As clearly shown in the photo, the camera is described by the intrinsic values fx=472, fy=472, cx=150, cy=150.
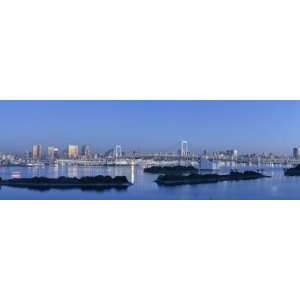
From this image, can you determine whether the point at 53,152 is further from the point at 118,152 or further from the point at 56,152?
the point at 118,152

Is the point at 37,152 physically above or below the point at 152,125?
below

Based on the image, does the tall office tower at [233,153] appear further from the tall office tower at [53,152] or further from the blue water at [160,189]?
the tall office tower at [53,152]

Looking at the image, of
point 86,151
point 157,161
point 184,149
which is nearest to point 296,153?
point 184,149

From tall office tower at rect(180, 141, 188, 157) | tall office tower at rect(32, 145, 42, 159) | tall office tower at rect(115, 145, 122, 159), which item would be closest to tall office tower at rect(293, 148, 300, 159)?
tall office tower at rect(180, 141, 188, 157)

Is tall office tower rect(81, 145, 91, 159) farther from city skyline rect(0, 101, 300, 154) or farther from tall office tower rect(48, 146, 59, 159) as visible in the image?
tall office tower rect(48, 146, 59, 159)

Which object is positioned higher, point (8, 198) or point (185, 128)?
point (185, 128)
